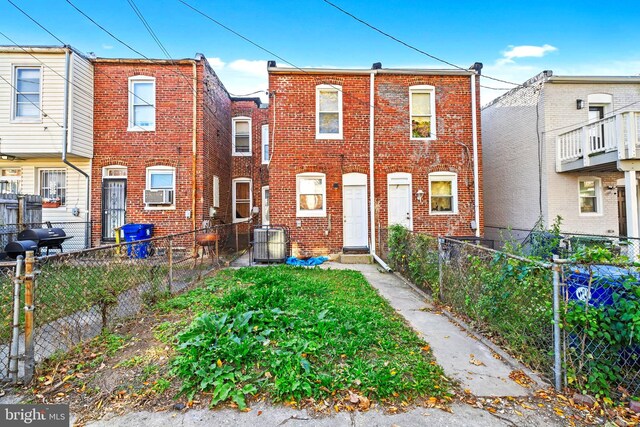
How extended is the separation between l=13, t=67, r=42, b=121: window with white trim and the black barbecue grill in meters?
4.04

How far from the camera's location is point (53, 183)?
33.7 ft

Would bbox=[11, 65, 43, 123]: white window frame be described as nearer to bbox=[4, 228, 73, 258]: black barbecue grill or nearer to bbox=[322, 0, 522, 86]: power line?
bbox=[4, 228, 73, 258]: black barbecue grill

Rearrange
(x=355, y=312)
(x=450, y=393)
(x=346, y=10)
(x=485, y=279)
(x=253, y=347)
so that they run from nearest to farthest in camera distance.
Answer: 1. (x=450, y=393)
2. (x=253, y=347)
3. (x=485, y=279)
4. (x=355, y=312)
5. (x=346, y=10)

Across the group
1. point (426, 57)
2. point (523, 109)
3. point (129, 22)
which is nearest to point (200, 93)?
point (129, 22)

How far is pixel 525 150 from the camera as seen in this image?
37.0 ft

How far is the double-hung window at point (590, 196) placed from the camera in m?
10.4

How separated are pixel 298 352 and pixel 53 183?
38.6ft

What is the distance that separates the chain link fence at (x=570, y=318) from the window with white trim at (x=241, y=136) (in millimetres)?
12570

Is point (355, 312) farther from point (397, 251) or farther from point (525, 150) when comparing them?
point (525, 150)

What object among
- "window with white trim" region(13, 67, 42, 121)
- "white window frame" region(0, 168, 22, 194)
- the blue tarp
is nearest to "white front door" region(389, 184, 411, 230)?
the blue tarp

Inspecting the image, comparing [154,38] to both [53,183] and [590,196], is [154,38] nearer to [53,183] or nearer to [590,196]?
[53,183]

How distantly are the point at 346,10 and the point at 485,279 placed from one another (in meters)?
7.09

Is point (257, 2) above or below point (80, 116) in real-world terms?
above

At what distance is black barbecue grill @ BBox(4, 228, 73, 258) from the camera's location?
286 inches
